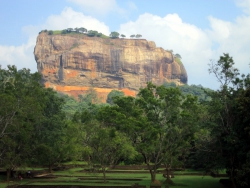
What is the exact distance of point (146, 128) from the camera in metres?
25.8

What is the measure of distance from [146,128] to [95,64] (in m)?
109

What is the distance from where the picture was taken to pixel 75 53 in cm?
13025

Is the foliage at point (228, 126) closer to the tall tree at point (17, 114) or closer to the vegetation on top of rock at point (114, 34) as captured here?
the tall tree at point (17, 114)

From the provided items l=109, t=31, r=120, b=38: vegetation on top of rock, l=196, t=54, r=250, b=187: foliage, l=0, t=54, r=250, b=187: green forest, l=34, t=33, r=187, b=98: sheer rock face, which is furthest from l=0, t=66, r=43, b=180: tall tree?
l=109, t=31, r=120, b=38: vegetation on top of rock

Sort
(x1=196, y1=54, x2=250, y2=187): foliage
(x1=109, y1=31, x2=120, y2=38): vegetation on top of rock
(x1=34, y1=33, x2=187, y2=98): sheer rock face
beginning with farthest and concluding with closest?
(x1=109, y1=31, x2=120, y2=38): vegetation on top of rock → (x1=34, y1=33, x2=187, y2=98): sheer rock face → (x1=196, y1=54, x2=250, y2=187): foliage

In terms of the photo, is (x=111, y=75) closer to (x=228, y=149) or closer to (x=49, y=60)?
(x=49, y=60)

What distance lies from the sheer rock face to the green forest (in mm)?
98301

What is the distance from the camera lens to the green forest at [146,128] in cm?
2281

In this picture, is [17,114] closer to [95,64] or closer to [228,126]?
[228,126]

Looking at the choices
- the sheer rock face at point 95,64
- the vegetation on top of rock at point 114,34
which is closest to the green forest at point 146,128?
the sheer rock face at point 95,64

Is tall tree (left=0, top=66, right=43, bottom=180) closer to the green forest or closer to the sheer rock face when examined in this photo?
the green forest

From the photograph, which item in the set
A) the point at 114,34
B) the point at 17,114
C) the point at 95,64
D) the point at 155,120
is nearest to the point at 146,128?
the point at 155,120

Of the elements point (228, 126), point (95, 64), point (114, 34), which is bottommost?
point (228, 126)

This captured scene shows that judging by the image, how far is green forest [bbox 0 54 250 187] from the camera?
2281cm
